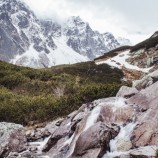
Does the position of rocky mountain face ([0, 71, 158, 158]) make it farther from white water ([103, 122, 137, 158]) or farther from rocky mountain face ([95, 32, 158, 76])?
rocky mountain face ([95, 32, 158, 76])

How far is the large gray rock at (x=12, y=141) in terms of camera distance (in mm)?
24112

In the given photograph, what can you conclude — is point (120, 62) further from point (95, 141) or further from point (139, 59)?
point (95, 141)

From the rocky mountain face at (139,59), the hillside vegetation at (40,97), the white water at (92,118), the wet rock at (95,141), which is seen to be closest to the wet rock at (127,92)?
the white water at (92,118)

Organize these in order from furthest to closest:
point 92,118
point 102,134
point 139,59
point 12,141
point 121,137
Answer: point 139,59 < point 12,141 < point 92,118 < point 121,137 < point 102,134

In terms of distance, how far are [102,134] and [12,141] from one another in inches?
297

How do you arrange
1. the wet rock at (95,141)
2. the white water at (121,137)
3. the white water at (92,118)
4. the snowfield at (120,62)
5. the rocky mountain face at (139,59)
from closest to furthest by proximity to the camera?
the white water at (121,137) → the wet rock at (95,141) → the white water at (92,118) → the rocky mountain face at (139,59) → the snowfield at (120,62)

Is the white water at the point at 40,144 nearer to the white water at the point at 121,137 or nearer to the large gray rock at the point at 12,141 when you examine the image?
the large gray rock at the point at 12,141

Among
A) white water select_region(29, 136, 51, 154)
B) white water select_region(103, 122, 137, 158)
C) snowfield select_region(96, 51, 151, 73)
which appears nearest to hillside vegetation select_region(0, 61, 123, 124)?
white water select_region(29, 136, 51, 154)

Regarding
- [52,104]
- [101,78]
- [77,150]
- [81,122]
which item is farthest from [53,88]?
[77,150]

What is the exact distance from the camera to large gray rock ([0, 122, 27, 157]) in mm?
24112

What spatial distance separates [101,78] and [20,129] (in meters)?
45.0

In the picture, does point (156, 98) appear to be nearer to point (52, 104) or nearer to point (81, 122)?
point (81, 122)

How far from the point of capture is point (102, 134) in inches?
766

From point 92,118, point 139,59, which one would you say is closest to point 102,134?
point 92,118
